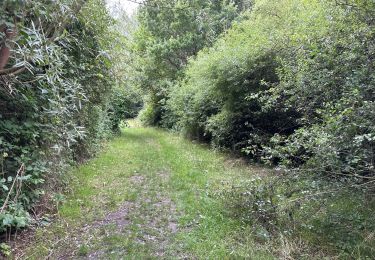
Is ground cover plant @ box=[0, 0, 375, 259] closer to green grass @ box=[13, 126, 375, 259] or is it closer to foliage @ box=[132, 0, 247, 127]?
green grass @ box=[13, 126, 375, 259]

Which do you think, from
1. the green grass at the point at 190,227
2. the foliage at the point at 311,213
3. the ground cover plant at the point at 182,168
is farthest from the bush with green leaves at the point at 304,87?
the green grass at the point at 190,227

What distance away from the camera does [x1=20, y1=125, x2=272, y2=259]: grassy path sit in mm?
3262

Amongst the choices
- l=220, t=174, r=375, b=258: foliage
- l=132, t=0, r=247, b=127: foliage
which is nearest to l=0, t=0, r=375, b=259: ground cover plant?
l=220, t=174, r=375, b=258: foliage

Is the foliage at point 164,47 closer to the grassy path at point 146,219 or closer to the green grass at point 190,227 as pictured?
the grassy path at point 146,219

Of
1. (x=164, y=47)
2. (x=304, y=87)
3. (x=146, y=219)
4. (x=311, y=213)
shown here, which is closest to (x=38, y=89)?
(x=146, y=219)

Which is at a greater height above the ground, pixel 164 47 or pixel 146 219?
pixel 164 47

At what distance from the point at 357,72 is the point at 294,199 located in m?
1.94

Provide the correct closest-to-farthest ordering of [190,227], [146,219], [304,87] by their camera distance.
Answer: [190,227]
[146,219]
[304,87]

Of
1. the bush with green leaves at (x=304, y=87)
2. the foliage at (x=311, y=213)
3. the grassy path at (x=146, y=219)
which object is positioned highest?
the bush with green leaves at (x=304, y=87)

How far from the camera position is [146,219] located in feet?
13.9

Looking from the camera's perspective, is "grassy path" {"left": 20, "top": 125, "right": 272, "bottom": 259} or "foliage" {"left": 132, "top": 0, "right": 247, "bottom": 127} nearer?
"grassy path" {"left": 20, "top": 125, "right": 272, "bottom": 259}

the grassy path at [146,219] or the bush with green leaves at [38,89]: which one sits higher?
the bush with green leaves at [38,89]

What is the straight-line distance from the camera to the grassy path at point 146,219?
3262mm

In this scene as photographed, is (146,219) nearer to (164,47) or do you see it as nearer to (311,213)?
(311,213)
